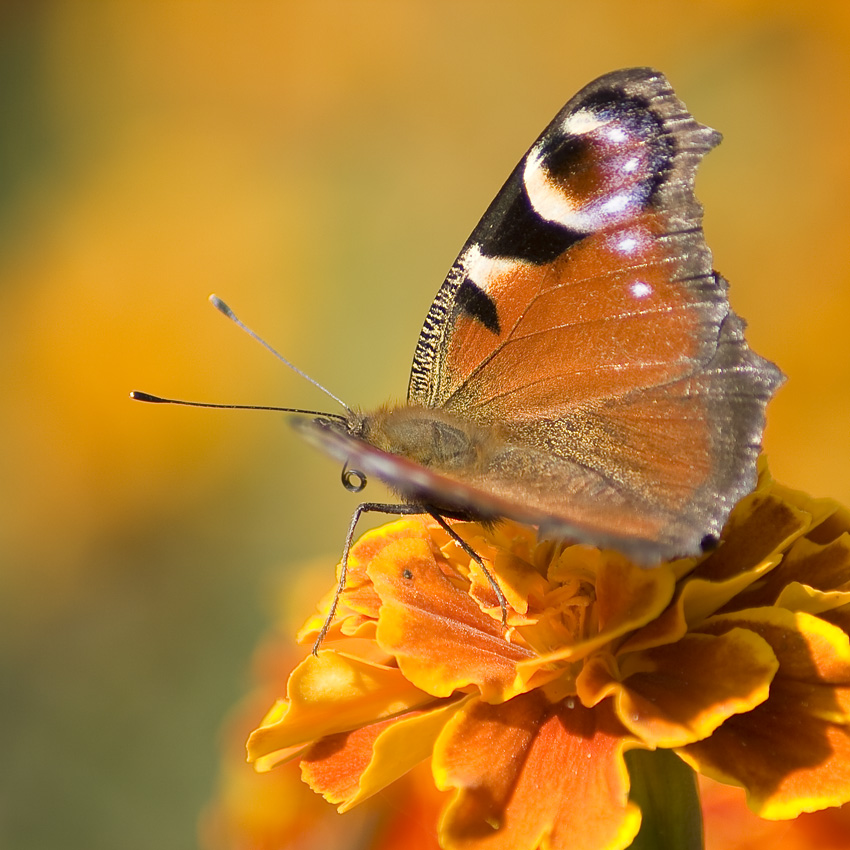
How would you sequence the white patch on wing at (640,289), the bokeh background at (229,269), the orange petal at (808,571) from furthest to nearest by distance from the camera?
the bokeh background at (229,269) → the white patch on wing at (640,289) → the orange petal at (808,571)

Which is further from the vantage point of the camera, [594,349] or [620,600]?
[594,349]

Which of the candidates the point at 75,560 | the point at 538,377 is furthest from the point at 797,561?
the point at 75,560

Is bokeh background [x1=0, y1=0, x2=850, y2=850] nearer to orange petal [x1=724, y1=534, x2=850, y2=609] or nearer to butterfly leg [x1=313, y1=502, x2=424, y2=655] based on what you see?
butterfly leg [x1=313, y1=502, x2=424, y2=655]

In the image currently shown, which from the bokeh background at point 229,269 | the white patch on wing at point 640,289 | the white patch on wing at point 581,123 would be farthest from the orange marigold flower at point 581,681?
the bokeh background at point 229,269

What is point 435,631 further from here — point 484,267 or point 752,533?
point 484,267

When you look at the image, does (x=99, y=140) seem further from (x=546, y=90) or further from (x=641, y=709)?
(x=641, y=709)

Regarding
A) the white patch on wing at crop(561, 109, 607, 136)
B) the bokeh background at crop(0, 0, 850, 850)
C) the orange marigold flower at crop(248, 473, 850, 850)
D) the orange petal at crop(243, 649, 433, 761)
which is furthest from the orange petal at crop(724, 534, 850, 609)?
the bokeh background at crop(0, 0, 850, 850)

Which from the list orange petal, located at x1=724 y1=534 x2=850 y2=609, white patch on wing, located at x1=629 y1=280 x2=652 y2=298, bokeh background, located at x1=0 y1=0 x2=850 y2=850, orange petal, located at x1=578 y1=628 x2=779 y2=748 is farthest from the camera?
bokeh background, located at x1=0 y1=0 x2=850 y2=850

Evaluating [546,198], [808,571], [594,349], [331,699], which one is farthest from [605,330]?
[331,699]

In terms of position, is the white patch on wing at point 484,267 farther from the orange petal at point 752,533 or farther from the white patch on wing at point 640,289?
the orange petal at point 752,533
